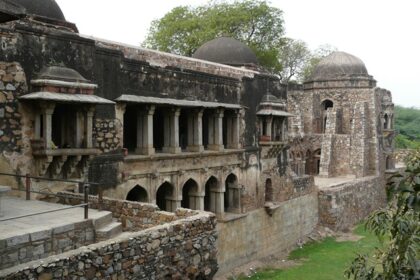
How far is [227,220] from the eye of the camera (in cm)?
1550

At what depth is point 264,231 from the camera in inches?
691

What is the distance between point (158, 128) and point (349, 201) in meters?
13.1

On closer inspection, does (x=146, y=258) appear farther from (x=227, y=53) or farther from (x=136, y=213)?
(x=227, y=53)

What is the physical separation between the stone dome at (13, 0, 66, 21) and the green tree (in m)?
18.1

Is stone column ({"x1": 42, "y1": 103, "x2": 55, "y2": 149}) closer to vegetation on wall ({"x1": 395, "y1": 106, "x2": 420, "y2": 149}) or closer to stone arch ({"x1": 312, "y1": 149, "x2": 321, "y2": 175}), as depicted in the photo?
stone arch ({"x1": 312, "y1": 149, "x2": 321, "y2": 175})

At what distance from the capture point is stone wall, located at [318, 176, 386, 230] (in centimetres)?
2214

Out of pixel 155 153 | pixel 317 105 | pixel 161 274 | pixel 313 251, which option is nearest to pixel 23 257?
pixel 161 274

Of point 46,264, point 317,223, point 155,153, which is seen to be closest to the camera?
point 46,264

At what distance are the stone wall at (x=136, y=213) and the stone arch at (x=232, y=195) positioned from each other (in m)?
8.56

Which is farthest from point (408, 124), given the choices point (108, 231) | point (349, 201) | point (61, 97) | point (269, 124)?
point (108, 231)

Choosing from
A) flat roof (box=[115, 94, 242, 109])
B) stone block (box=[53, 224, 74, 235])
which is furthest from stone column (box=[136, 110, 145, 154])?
stone block (box=[53, 224, 74, 235])

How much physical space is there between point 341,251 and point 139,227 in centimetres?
1337

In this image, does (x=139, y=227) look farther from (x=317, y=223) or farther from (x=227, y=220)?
(x=317, y=223)

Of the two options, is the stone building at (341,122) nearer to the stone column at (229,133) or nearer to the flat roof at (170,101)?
the stone column at (229,133)
